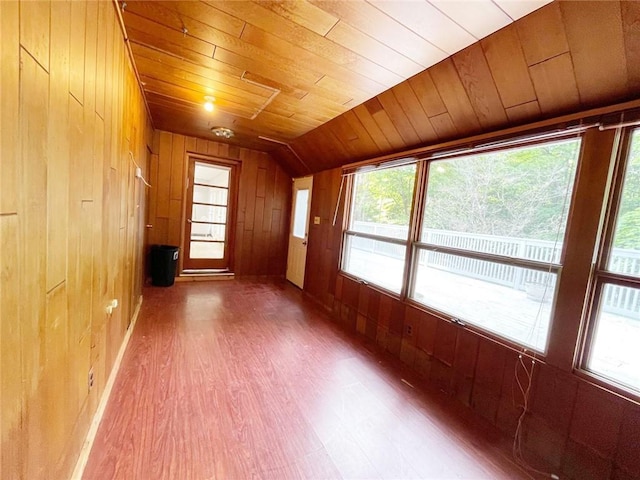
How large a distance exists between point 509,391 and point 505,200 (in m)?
1.32

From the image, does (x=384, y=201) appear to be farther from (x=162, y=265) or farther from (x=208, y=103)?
(x=162, y=265)

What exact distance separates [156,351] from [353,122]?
9.68ft

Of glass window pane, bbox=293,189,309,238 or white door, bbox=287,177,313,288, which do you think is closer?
white door, bbox=287,177,313,288

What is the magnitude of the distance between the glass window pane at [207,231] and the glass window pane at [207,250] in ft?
0.36

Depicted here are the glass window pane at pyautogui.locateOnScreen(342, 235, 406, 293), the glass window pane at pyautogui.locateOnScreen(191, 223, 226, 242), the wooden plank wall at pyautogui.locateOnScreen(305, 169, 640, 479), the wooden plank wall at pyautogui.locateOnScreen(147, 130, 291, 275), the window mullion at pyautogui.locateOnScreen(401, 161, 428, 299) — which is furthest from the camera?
the glass window pane at pyautogui.locateOnScreen(191, 223, 226, 242)

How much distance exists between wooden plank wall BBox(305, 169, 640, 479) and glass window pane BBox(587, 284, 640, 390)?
0.12 meters

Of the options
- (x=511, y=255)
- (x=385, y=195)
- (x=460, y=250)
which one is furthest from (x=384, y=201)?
(x=511, y=255)

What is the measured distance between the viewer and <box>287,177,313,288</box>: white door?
4.76m

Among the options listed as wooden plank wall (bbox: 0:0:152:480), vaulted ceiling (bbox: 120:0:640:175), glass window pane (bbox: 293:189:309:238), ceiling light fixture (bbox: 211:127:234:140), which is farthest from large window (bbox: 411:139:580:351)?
ceiling light fixture (bbox: 211:127:234:140)

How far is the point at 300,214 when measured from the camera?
505 cm

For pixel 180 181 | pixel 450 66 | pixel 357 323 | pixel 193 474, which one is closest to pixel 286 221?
pixel 180 181

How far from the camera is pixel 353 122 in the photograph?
9.60 ft

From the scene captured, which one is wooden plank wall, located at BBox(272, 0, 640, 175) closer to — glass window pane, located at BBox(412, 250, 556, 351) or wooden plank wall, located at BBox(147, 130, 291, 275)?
glass window pane, located at BBox(412, 250, 556, 351)

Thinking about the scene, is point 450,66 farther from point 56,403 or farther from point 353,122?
point 56,403
